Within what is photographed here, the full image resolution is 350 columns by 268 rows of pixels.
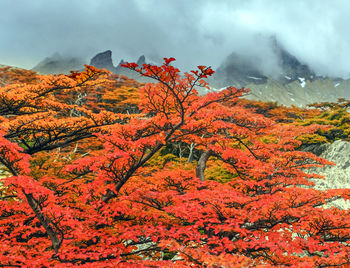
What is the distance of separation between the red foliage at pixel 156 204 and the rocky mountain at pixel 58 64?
93773 millimetres

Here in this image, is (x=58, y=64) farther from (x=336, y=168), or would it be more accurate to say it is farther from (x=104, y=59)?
(x=336, y=168)

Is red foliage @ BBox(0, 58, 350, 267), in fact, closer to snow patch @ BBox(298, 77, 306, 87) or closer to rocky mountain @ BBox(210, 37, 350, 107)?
rocky mountain @ BBox(210, 37, 350, 107)

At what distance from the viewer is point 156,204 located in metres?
5.86

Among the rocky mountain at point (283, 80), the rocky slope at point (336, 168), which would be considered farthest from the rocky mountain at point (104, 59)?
the rocky slope at point (336, 168)

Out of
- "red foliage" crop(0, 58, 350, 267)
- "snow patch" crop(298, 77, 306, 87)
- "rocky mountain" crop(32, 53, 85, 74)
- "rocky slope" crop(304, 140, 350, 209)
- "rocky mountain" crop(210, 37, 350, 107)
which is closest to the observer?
"red foliage" crop(0, 58, 350, 267)

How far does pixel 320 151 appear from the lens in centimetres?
1319

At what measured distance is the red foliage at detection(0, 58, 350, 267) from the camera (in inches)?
158

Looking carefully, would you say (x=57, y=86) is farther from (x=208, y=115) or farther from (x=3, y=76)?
(x=3, y=76)

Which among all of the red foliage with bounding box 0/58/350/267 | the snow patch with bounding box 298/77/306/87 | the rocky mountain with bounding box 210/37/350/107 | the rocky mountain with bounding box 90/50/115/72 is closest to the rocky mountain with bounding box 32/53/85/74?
the rocky mountain with bounding box 90/50/115/72

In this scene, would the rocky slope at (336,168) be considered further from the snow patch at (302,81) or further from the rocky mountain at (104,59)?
the snow patch at (302,81)

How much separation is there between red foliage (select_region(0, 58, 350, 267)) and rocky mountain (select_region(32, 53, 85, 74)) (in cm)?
9377

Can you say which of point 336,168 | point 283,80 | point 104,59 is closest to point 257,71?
point 283,80

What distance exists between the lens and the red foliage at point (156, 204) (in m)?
4.02

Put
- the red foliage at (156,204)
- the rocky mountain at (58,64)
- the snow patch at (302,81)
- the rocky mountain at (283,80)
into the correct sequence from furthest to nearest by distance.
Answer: the snow patch at (302,81), the rocky mountain at (283,80), the rocky mountain at (58,64), the red foliage at (156,204)
